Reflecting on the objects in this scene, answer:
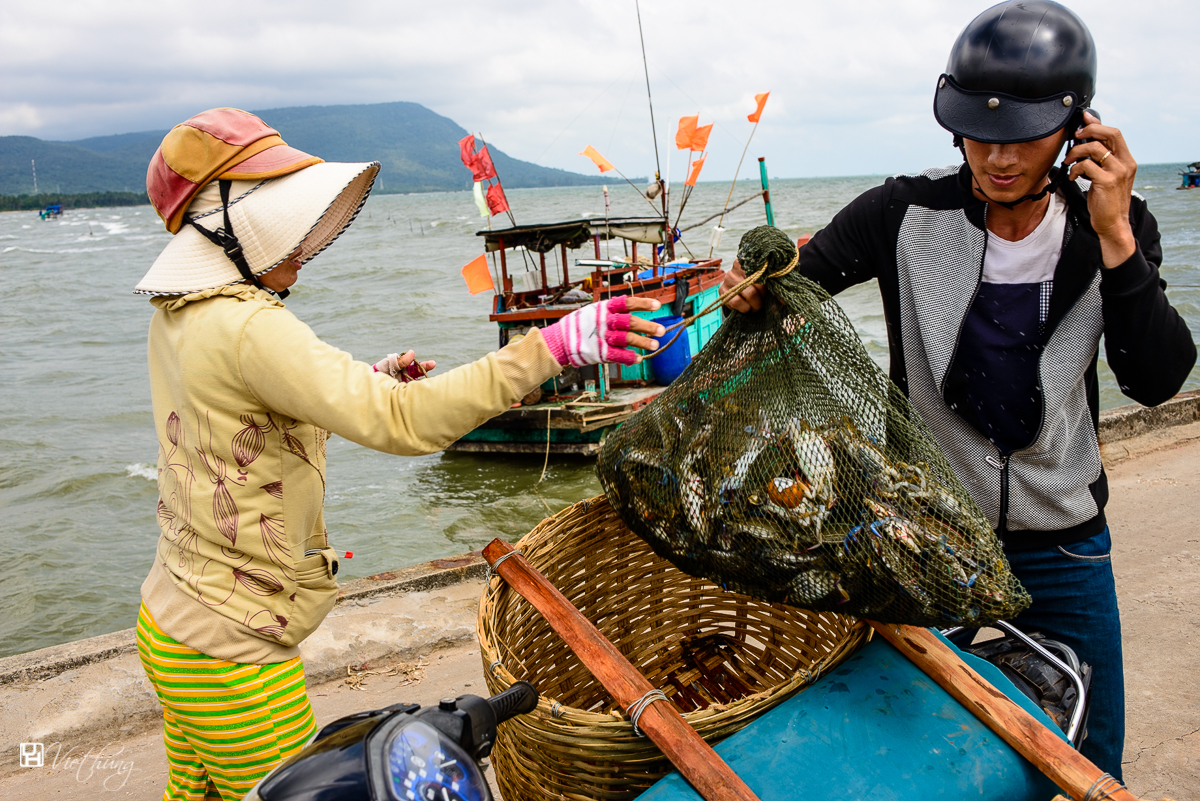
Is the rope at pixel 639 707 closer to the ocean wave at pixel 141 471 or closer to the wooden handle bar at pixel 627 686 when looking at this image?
the wooden handle bar at pixel 627 686

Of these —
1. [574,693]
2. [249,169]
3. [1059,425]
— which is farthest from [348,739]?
[1059,425]

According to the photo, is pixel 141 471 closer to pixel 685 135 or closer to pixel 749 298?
pixel 685 135

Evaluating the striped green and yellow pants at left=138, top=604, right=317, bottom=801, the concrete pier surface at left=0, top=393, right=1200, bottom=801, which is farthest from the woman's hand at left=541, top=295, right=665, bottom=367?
the concrete pier surface at left=0, top=393, right=1200, bottom=801

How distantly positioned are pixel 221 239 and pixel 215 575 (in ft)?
2.22

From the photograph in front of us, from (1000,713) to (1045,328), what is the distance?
771 millimetres

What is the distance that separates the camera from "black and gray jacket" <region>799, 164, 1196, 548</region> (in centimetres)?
155

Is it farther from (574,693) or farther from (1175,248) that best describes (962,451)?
(1175,248)

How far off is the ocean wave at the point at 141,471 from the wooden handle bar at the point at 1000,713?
10517 millimetres

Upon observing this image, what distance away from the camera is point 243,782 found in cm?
172

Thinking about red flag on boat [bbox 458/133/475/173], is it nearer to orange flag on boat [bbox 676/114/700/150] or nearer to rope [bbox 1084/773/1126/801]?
orange flag on boat [bbox 676/114/700/150]

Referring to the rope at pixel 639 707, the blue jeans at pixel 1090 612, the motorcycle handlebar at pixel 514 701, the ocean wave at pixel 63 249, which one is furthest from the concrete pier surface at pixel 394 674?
the ocean wave at pixel 63 249

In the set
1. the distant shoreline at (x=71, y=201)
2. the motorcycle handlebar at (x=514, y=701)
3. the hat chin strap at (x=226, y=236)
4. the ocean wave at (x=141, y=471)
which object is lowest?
the ocean wave at (x=141, y=471)

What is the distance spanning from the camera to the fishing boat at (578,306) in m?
9.62

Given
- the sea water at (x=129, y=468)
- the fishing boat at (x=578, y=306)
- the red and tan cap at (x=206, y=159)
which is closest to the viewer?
the red and tan cap at (x=206, y=159)
